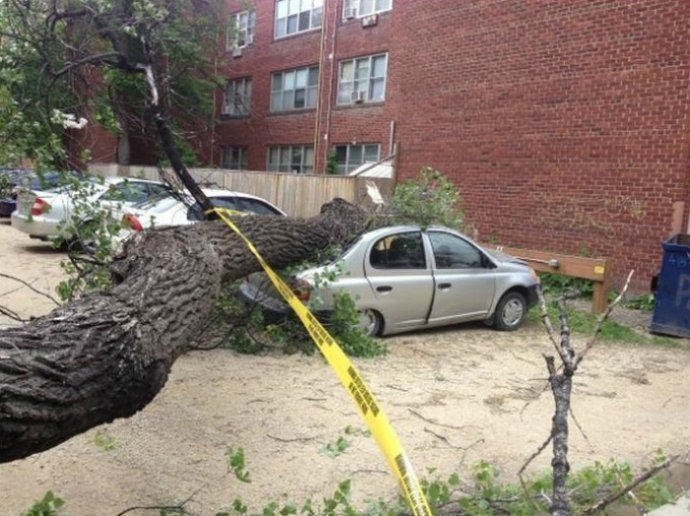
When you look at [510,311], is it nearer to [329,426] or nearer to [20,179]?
[329,426]

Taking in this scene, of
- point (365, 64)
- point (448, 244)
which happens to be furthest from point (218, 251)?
point (365, 64)

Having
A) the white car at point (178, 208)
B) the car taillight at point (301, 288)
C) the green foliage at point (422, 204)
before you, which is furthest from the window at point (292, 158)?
the car taillight at point (301, 288)

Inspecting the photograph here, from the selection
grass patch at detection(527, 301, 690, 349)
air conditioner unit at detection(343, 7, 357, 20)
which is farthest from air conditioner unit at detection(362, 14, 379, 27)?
grass patch at detection(527, 301, 690, 349)

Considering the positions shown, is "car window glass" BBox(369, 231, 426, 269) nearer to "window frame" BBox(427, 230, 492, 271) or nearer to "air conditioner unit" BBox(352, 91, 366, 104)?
"window frame" BBox(427, 230, 492, 271)

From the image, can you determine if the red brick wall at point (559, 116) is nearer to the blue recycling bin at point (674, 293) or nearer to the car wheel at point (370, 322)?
the blue recycling bin at point (674, 293)

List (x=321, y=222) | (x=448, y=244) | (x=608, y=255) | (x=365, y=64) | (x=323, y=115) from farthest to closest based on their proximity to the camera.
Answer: (x=323, y=115)
(x=365, y=64)
(x=608, y=255)
(x=448, y=244)
(x=321, y=222)

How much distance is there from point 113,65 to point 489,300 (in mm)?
5228

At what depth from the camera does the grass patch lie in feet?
29.9

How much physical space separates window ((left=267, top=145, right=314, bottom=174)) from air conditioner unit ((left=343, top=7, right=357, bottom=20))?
15.1 feet

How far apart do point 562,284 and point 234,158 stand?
19425 mm

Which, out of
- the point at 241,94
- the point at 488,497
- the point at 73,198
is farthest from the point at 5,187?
the point at 241,94

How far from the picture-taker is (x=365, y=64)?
2255cm

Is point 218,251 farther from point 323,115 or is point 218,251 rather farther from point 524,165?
point 323,115

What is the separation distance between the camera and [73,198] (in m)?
6.43
